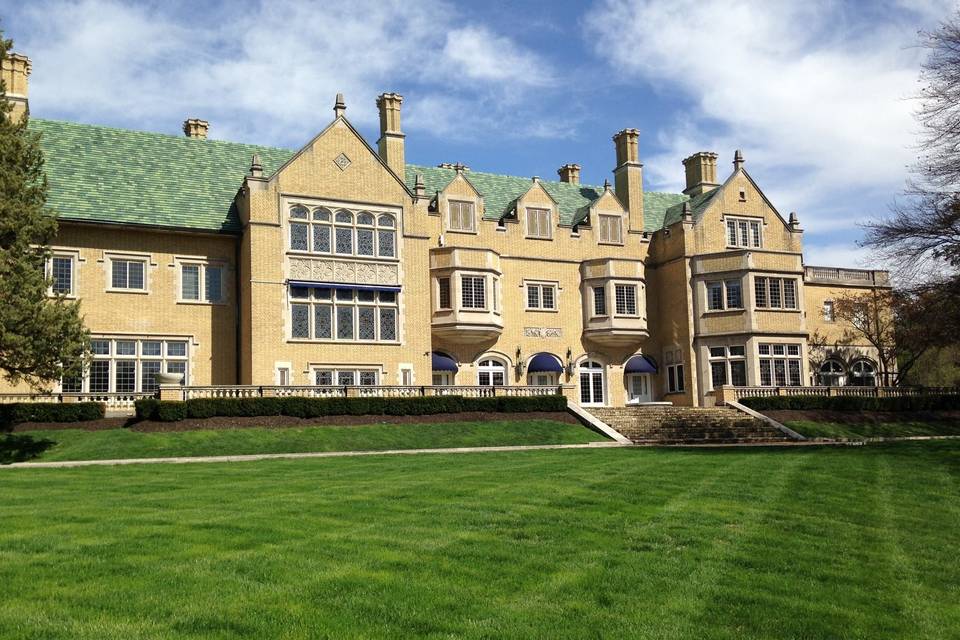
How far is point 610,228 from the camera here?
156ft

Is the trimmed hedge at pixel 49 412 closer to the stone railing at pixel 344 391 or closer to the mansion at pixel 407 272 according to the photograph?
the stone railing at pixel 344 391

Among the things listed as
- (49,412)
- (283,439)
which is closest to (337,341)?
(283,439)

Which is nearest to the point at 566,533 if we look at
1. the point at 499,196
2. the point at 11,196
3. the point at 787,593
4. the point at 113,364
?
the point at 787,593

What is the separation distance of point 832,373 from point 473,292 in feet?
73.8

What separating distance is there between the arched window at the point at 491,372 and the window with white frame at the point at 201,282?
41.9ft

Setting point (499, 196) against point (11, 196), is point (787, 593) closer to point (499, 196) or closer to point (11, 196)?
point (11, 196)

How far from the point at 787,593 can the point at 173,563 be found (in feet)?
20.6

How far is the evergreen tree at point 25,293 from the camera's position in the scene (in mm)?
21984

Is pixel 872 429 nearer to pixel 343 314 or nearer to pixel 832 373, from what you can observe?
pixel 832 373

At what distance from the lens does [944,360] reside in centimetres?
5622

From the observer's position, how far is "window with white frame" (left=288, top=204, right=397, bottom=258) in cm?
3734

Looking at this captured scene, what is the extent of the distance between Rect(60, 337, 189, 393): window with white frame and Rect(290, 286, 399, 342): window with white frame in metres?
5.12

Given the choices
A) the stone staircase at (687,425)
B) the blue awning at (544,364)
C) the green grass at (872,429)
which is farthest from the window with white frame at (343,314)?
the green grass at (872,429)

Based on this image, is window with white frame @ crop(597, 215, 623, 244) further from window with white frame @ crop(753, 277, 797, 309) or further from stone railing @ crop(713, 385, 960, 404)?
stone railing @ crop(713, 385, 960, 404)
